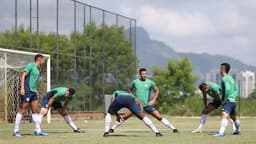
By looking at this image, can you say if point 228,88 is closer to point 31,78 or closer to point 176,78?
point 31,78

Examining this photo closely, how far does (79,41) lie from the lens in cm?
4403

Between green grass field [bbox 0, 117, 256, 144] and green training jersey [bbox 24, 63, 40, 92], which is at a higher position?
green training jersey [bbox 24, 63, 40, 92]

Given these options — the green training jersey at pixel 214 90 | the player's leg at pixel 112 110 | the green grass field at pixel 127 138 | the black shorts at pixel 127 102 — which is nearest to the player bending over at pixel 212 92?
the green training jersey at pixel 214 90

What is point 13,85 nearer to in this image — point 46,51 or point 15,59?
point 15,59

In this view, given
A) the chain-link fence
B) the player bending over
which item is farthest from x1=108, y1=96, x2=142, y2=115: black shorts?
the chain-link fence

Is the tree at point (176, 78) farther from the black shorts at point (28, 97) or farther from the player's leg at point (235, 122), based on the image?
the black shorts at point (28, 97)

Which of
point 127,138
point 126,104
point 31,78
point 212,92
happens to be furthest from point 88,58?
point 127,138

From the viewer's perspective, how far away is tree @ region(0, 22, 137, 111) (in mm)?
40031

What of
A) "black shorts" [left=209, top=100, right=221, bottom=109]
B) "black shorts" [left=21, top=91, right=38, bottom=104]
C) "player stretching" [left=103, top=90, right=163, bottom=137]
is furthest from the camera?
"black shorts" [left=209, top=100, right=221, bottom=109]

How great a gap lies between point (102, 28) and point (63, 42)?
250 inches

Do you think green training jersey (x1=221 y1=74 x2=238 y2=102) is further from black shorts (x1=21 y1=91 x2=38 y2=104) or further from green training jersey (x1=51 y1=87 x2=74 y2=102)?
black shorts (x1=21 y1=91 x2=38 y2=104)

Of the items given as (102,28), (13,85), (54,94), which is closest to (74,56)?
(102,28)

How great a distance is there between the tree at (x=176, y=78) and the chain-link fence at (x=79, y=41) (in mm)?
21704

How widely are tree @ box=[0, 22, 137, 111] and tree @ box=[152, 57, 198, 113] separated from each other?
21.6 meters
